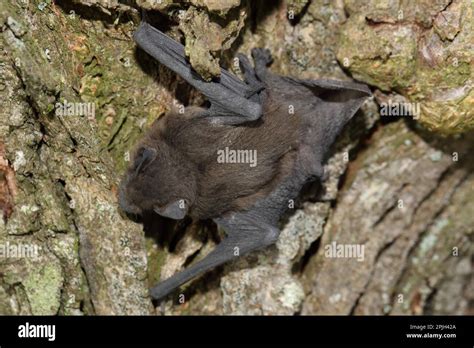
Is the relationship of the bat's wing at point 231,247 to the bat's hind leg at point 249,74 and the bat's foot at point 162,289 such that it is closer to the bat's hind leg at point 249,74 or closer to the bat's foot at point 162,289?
the bat's foot at point 162,289

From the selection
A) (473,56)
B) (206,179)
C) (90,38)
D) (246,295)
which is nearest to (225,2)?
(90,38)

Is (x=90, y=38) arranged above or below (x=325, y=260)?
above

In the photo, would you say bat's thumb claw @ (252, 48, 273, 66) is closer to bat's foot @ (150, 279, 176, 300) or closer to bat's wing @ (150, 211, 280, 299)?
bat's wing @ (150, 211, 280, 299)

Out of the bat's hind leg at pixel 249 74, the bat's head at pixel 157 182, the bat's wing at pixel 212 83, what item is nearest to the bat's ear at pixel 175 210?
the bat's head at pixel 157 182

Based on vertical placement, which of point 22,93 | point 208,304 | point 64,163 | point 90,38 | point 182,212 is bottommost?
point 208,304

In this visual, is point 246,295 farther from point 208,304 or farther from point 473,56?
point 473,56

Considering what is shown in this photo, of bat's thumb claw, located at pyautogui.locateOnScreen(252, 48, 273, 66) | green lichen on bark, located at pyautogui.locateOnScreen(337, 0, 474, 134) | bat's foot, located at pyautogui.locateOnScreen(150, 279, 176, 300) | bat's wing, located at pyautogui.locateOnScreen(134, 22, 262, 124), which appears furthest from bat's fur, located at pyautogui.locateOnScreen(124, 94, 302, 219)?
green lichen on bark, located at pyautogui.locateOnScreen(337, 0, 474, 134)

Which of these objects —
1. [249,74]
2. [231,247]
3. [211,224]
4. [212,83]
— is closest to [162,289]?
[231,247]
